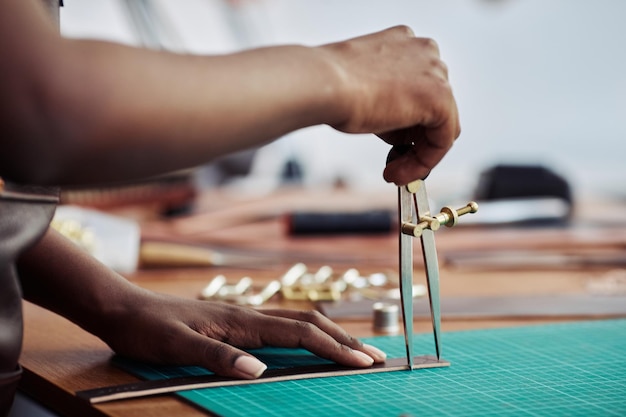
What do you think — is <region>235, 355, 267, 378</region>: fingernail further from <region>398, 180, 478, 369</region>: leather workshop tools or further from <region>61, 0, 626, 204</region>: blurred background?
<region>61, 0, 626, 204</region>: blurred background

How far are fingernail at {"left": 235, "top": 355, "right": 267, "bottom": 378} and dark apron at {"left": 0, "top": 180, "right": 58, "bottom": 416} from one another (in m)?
0.20

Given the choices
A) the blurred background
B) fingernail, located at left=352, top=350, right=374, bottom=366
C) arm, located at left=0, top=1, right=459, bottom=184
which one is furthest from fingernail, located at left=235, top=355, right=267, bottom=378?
the blurred background

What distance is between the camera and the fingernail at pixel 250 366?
841 millimetres

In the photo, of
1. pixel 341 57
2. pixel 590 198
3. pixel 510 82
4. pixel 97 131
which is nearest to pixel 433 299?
pixel 341 57

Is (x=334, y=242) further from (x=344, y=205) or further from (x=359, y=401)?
(x=359, y=401)

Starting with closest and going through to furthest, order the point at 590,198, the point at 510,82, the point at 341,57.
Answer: the point at 341,57 < the point at 590,198 < the point at 510,82

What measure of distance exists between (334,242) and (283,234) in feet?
0.53

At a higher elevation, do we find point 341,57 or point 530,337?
point 341,57

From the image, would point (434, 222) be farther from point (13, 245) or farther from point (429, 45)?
point (13, 245)

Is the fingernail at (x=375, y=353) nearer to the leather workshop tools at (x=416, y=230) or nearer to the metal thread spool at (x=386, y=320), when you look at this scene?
the leather workshop tools at (x=416, y=230)

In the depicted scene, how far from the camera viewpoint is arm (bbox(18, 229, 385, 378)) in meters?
0.88

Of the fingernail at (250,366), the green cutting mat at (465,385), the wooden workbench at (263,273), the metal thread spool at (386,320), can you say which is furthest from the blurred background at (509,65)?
the fingernail at (250,366)

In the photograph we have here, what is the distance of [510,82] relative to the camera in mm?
4727

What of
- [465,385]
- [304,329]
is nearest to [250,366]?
[304,329]
